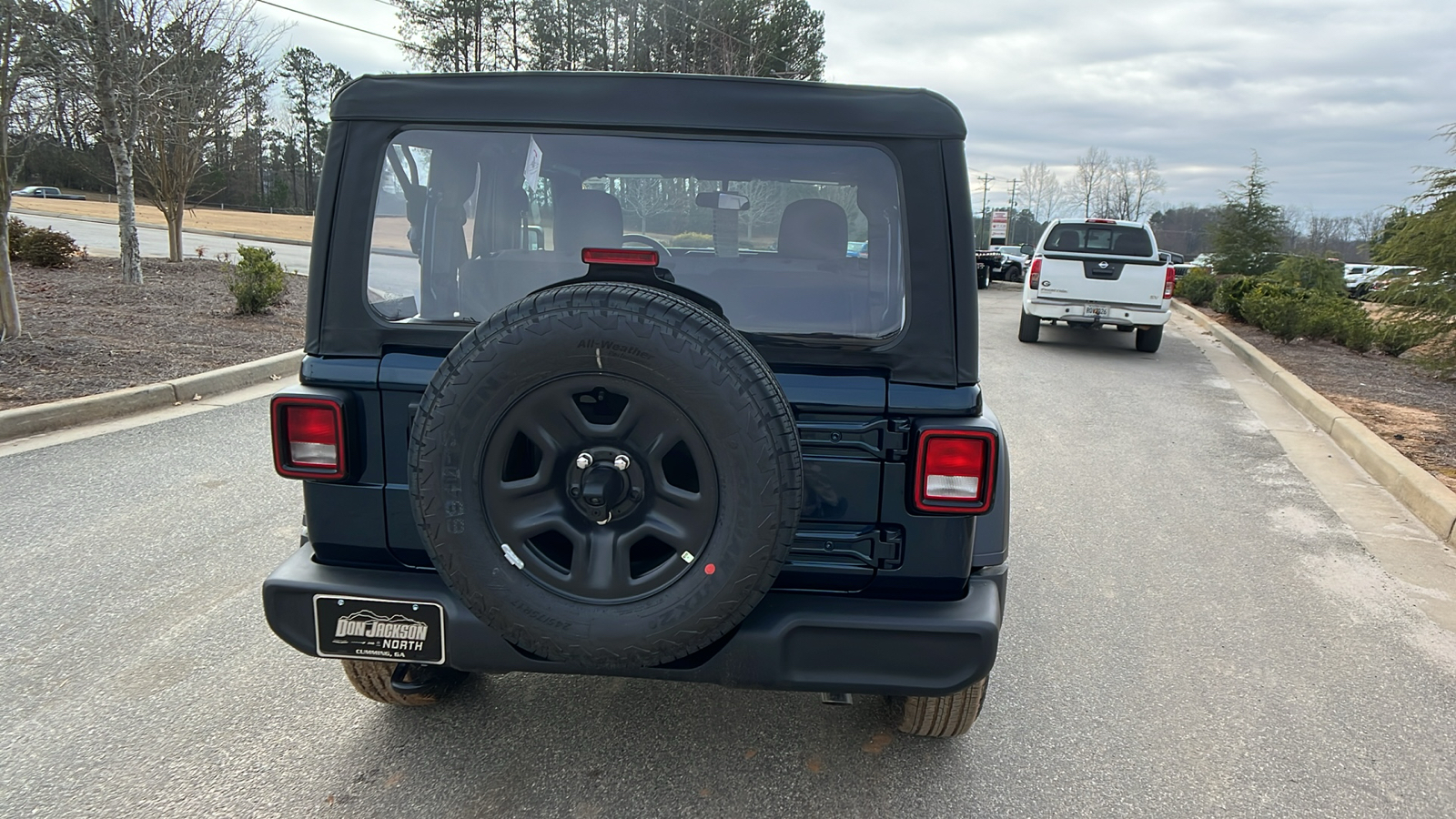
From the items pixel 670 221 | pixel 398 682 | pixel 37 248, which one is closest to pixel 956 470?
pixel 670 221

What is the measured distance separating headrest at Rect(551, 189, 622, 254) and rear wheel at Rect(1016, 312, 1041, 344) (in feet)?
39.4

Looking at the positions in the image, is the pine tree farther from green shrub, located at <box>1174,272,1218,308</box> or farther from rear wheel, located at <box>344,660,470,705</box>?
rear wheel, located at <box>344,660,470,705</box>

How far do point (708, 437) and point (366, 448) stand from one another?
1006 millimetres

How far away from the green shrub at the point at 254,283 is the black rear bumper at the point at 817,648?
10.3 metres

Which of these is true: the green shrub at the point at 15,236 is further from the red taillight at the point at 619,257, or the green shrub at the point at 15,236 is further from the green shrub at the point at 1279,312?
the green shrub at the point at 1279,312

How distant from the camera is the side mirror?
2.52 m

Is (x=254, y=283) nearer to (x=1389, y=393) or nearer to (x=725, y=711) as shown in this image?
(x=725, y=711)

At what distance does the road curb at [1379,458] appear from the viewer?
210 inches

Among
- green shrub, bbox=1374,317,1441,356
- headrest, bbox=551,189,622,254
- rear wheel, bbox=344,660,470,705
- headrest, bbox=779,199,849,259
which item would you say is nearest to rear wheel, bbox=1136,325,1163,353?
green shrub, bbox=1374,317,1441,356

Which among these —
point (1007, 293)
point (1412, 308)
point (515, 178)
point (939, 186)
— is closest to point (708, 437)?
point (939, 186)

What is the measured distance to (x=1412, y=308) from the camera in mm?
9555

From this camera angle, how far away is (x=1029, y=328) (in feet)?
45.1

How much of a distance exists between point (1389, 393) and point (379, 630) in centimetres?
1076

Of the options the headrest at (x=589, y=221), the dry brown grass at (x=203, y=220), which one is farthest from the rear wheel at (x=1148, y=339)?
the dry brown grass at (x=203, y=220)
